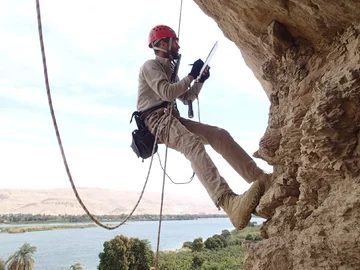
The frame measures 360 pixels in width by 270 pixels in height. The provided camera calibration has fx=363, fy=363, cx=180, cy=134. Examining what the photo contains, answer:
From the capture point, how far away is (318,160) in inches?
87.7

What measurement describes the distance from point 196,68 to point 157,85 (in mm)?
→ 413

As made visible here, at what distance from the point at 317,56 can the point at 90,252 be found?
6587 cm

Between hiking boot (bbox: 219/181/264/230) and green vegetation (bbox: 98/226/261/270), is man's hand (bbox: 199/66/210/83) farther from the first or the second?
green vegetation (bbox: 98/226/261/270)

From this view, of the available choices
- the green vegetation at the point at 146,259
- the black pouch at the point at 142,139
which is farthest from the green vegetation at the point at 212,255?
the black pouch at the point at 142,139

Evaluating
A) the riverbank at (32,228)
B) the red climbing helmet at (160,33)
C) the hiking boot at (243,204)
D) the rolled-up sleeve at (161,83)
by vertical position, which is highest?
the riverbank at (32,228)

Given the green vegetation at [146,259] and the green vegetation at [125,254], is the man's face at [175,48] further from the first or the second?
the green vegetation at [125,254]

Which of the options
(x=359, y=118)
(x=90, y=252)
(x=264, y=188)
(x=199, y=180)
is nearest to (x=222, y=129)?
(x=199, y=180)

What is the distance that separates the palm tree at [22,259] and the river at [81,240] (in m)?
12.7

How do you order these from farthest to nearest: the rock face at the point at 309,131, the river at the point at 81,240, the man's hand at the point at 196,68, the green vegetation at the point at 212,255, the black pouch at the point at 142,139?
1. the river at the point at 81,240
2. the green vegetation at the point at 212,255
3. the black pouch at the point at 142,139
4. the man's hand at the point at 196,68
5. the rock face at the point at 309,131

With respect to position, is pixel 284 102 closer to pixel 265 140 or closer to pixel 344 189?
pixel 265 140

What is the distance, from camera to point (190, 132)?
10.9 ft

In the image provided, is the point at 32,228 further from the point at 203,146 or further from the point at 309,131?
the point at 309,131

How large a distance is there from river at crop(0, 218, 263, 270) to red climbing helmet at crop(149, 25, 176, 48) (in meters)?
44.1

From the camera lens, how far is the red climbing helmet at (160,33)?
3914 mm
